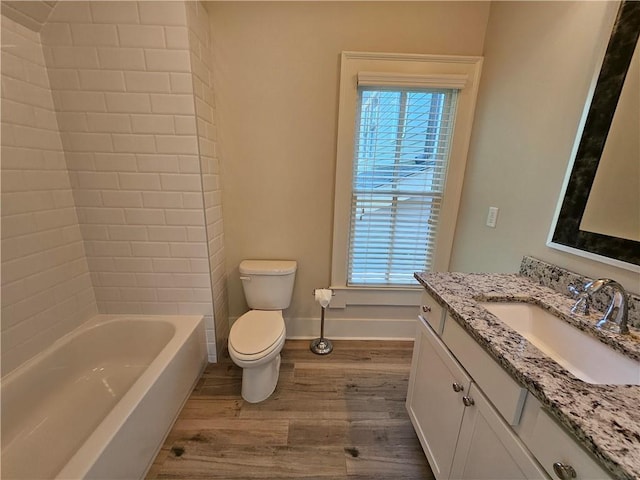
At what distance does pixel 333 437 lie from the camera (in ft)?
4.73

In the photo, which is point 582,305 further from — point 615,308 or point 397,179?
A: point 397,179

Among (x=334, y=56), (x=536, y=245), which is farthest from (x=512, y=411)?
(x=334, y=56)

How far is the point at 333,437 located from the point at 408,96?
2119 millimetres

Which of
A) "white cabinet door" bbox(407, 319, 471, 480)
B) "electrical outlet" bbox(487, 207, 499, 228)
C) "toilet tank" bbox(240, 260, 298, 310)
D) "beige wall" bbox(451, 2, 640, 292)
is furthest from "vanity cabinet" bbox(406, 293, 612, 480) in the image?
"toilet tank" bbox(240, 260, 298, 310)

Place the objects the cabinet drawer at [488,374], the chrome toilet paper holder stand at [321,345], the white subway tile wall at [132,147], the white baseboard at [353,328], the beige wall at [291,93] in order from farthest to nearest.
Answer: the white baseboard at [353,328] < the chrome toilet paper holder stand at [321,345] < the beige wall at [291,93] < the white subway tile wall at [132,147] < the cabinet drawer at [488,374]

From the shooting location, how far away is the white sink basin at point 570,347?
0.79m

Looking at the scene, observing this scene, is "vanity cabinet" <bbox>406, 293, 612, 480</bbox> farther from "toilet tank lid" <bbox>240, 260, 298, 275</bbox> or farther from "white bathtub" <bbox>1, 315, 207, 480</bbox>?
"white bathtub" <bbox>1, 315, 207, 480</bbox>

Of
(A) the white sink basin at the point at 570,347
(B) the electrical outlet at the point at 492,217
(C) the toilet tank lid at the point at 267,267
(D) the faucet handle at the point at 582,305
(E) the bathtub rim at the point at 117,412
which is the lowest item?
(E) the bathtub rim at the point at 117,412

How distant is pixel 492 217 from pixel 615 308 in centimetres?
81

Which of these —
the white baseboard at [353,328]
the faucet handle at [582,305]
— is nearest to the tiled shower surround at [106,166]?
the white baseboard at [353,328]

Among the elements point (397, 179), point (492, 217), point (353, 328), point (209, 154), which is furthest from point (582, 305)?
point (209, 154)

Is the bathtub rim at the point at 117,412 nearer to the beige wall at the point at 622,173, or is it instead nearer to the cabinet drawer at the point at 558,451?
the cabinet drawer at the point at 558,451

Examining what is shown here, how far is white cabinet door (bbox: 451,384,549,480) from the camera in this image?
699 millimetres

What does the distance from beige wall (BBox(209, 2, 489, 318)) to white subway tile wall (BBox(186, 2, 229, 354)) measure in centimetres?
7
